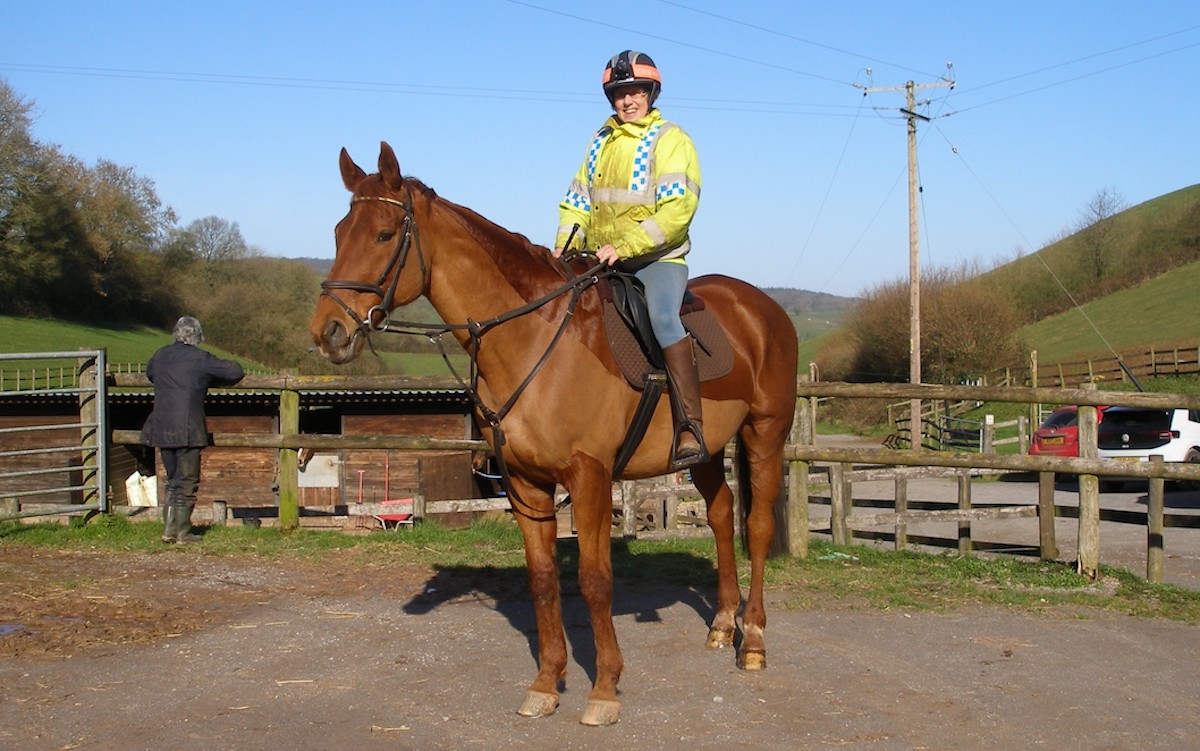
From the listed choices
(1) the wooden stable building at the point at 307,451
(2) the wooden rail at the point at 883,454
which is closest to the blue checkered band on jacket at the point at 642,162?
(2) the wooden rail at the point at 883,454

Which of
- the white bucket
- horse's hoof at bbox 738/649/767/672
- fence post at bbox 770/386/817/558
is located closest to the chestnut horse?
horse's hoof at bbox 738/649/767/672

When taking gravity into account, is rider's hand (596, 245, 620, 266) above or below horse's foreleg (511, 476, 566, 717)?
above

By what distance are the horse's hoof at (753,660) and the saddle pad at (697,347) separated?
1.48m

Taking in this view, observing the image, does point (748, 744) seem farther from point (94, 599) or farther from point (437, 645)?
point (94, 599)

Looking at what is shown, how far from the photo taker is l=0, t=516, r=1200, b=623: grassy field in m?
7.04

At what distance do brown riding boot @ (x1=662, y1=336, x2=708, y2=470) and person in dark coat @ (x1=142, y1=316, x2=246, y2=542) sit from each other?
5262 millimetres

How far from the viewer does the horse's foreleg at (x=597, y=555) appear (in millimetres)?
4707

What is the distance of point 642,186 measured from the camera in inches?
204

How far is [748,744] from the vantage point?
430 centimetres

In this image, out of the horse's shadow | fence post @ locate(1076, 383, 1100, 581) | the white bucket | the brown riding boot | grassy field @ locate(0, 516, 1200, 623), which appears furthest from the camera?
the white bucket

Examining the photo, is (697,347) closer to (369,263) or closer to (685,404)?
(685,404)

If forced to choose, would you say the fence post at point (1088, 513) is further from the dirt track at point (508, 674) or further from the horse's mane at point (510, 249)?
the horse's mane at point (510, 249)

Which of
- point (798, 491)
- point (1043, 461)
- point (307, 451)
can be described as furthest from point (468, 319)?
point (307, 451)

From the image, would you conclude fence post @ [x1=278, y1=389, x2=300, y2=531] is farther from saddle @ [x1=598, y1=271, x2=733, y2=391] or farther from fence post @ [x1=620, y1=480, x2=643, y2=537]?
saddle @ [x1=598, y1=271, x2=733, y2=391]
